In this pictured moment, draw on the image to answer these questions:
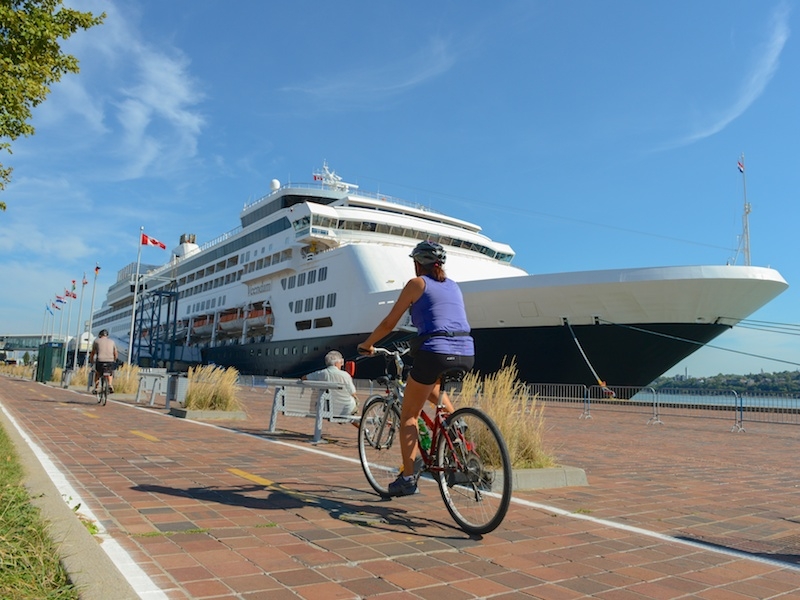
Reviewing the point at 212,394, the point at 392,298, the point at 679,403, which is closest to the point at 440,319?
the point at 212,394

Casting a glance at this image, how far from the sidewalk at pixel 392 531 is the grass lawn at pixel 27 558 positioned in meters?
0.11

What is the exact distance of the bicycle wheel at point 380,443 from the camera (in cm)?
418

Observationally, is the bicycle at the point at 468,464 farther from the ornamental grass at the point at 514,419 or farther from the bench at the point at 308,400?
the bench at the point at 308,400

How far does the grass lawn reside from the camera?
1972mm

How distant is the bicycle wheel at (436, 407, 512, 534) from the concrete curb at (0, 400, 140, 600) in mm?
1695

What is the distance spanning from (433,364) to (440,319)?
247 millimetres

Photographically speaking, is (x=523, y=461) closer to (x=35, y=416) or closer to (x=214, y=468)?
(x=214, y=468)

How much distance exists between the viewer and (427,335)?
337 centimetres

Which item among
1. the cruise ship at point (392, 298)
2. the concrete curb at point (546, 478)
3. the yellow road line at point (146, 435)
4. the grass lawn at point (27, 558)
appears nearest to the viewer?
the grass lawn at point (27, 558)

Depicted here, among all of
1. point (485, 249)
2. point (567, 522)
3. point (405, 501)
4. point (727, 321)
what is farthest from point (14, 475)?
point (485, 249)

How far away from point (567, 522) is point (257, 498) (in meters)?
1.89


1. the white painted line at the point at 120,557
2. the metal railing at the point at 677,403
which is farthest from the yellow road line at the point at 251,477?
the metal railing at the point at 677,403

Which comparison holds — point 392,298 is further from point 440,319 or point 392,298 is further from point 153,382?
point 440,319

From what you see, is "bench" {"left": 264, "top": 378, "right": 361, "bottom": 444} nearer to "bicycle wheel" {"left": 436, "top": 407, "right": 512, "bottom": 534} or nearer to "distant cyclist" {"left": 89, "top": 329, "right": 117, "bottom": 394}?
"bicycle wheel" {"left": 436, "top": 407, "right": 512, "bottom": 534}
